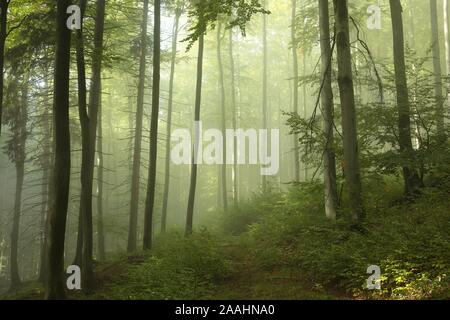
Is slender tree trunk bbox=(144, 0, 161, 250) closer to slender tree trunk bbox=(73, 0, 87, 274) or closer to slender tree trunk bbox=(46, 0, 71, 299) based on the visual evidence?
slender tree trunk bbox=(73, 0, 87, 274)

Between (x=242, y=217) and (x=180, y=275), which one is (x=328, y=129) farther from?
(x=242, y=217)

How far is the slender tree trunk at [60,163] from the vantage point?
8.30m

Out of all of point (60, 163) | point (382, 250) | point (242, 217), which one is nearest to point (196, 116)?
point (242, 217)

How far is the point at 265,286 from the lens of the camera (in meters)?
8.10

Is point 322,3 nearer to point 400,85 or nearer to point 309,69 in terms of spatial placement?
point 400,85

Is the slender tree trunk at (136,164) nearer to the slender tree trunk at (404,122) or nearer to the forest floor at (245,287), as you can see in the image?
the forest floor at (245,287)

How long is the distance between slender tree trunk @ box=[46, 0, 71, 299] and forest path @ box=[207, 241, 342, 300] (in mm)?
3436

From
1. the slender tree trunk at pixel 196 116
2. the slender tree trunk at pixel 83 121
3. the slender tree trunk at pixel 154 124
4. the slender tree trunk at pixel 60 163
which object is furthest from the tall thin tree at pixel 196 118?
the slender tree trunk at pixel 60 163

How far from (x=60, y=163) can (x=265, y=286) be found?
5.12m

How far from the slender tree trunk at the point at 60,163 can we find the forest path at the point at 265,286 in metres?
3.44

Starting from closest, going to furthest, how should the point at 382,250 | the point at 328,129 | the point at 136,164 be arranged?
the point at 382,250
the point at 328,129
the point at 136,164

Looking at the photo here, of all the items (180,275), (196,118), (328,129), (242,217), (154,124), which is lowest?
(180,275)
